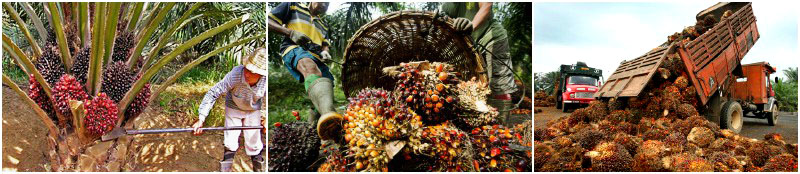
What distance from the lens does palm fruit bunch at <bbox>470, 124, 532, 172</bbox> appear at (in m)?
3.35

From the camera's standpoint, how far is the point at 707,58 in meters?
4.59

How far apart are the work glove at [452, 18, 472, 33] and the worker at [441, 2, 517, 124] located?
0.08 m

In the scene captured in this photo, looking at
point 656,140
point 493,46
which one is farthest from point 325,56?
point 656,140

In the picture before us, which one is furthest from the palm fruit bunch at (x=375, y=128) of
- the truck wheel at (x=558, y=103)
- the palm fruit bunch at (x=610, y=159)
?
the truck wheel at (x=558, y=103)

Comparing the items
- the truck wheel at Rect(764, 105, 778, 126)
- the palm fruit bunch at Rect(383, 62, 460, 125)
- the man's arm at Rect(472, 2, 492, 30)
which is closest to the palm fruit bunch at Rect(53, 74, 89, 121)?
the palm fruit bunch at Rect(383, 62, 460, 125)

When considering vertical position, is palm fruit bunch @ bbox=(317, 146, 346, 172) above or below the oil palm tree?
below

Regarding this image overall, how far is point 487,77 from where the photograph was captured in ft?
11.8

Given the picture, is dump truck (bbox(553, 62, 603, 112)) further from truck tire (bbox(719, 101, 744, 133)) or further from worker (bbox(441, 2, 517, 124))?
worker (bbox(441, 2, 517, 124))

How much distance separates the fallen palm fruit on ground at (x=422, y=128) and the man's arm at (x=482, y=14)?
0.48m

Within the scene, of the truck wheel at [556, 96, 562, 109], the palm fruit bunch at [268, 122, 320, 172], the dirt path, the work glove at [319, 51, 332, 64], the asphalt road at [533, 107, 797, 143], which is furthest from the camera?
the truck wheel at [556, 96, 562, 109]

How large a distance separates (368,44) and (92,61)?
192 centimetres

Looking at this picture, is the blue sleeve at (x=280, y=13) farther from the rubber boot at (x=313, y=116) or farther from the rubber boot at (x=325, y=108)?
the rubber boot at (x=313, y=116)

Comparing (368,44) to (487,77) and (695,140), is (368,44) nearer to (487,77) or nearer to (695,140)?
(487,77)

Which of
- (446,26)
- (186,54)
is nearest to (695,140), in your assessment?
(446,26)
